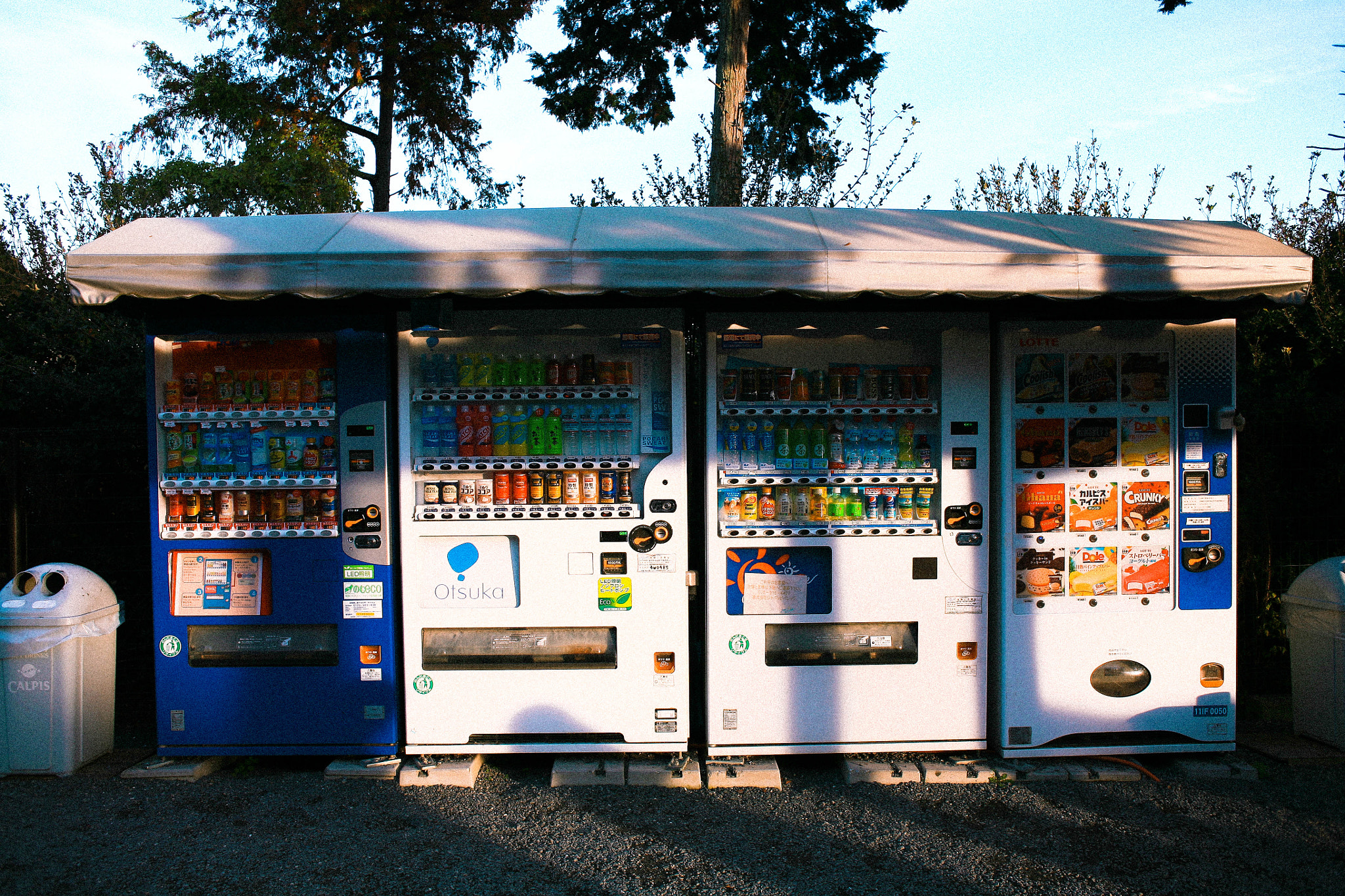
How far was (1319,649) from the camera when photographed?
163 inches

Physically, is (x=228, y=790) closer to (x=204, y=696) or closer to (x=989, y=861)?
(x=204, y=696)

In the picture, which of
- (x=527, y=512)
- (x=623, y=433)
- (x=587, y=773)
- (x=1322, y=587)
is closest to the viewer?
(x=587, y=773)

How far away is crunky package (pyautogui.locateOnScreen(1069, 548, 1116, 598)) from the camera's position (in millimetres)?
3979

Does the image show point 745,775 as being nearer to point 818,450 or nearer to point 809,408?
point 818,450

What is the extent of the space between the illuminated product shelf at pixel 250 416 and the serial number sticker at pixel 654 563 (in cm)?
168

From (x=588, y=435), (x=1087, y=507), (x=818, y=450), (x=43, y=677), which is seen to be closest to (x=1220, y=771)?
(x=1087, y=507)

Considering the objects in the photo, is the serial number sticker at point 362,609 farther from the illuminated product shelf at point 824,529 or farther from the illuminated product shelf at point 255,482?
the illuminated product shelf at point 824,529

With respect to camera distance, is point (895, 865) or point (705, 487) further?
point (705, 487)

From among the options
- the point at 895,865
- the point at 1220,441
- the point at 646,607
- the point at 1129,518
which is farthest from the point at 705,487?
the point at 1220,441

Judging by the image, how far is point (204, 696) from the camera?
3.92 meters

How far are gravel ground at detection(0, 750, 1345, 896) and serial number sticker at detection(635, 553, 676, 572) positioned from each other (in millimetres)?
1049

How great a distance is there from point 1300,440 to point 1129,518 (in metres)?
2.95

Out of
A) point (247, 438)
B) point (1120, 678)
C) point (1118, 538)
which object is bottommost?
point (1120, 678)

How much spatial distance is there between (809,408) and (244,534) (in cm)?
289
